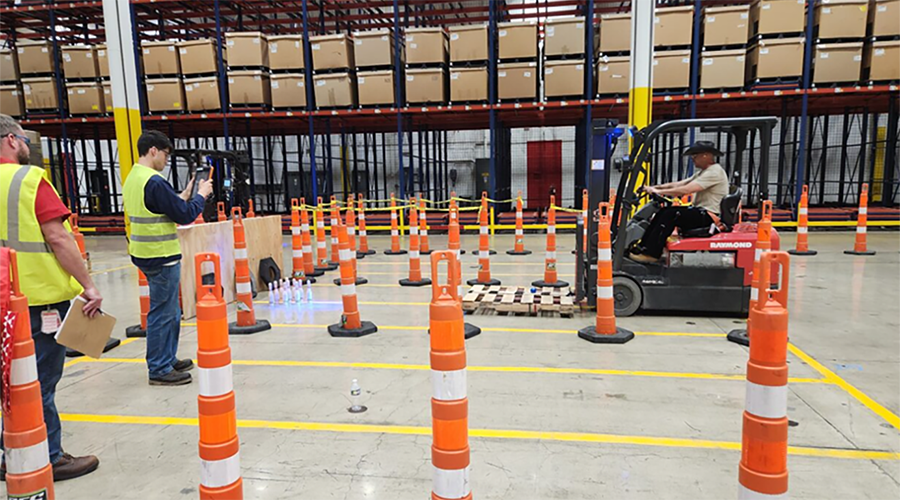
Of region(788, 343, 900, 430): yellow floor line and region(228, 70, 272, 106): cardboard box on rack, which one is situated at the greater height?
region(228, 70, 272, 106): cardboard box on rack

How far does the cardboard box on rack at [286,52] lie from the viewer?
1595 cm

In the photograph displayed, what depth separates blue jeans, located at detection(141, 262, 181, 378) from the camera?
15.1 feet

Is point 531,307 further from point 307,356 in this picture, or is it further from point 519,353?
point 307,356

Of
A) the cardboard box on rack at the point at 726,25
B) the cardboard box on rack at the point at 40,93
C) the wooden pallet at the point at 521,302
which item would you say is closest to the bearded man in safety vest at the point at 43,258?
the wooden pallet at the point at 521,302

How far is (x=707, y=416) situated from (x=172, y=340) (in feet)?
15.3

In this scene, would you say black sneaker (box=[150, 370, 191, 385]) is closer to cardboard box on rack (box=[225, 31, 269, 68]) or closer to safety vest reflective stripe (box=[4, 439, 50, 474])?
safety vest reflective stripe (box=[4, 439, 50, 474])

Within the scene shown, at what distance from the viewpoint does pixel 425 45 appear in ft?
50.3

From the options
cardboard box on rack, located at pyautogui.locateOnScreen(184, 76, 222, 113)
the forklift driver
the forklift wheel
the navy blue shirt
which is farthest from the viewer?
cardboard box on rack, located at pyautogui.locateOnScreen(184, 76, 222, 113)

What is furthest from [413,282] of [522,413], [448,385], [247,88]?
[247,88]

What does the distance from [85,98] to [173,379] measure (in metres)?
16.8

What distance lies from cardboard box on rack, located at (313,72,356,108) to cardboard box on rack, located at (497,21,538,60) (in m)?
4.79

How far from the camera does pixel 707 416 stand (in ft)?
Answer: 12.8

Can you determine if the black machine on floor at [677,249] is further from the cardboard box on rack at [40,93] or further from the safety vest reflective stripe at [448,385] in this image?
the cardboard box on rack at [40,93]

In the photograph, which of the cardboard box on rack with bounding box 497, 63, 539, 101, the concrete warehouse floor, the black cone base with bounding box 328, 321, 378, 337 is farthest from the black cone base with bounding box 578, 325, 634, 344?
the cardboard box on rack with bounding box 497, 63, 539, 101
